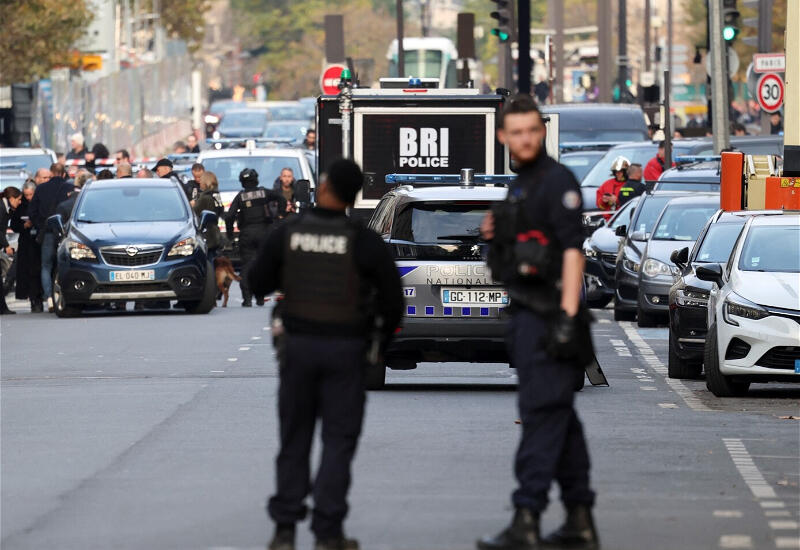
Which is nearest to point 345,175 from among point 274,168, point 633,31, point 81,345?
point 81,345

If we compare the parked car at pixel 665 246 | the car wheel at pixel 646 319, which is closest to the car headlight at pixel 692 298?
the parked car at pixel 665 246

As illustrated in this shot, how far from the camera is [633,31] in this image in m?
146

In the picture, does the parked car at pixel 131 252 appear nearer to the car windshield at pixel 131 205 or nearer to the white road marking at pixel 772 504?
the car windshield at pixel 131 205

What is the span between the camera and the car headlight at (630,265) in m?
25.4

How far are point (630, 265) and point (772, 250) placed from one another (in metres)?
8.36

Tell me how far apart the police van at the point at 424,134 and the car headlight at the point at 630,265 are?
1836mm

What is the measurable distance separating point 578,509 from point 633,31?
139m

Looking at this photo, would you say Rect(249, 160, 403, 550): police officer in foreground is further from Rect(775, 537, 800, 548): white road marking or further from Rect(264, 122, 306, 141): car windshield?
Rect(264, 122, 306, 141): car windshield

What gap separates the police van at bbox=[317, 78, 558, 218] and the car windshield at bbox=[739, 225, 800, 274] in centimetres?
→ 950

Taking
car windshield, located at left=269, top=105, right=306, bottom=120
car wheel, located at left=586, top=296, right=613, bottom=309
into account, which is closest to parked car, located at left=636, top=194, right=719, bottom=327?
car wheel, located at left=586, top=296, right=613, bottom=309

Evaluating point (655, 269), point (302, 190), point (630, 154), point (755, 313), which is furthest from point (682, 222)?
point (630, 154)

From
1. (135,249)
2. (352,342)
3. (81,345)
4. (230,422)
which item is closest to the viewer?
(352,342)

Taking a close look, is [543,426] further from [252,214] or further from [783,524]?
[252,214]

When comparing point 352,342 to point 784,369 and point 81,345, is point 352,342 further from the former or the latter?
point 81,345
